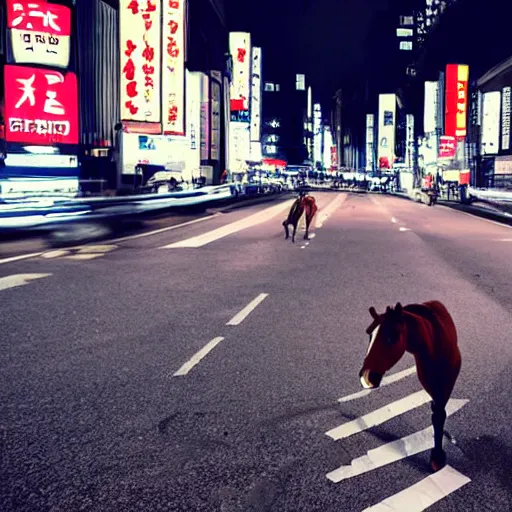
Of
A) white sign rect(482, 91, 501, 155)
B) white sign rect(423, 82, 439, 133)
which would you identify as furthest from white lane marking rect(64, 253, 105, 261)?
white sign rect(423, 82, 439, 133)

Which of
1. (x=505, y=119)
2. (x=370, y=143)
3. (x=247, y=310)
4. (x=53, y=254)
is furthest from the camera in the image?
(x=370, y=143)

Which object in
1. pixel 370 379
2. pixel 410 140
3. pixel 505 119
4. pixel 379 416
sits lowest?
pixel 379 416

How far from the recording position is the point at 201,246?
17.5 m

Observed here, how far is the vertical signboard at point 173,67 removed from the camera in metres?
49.6

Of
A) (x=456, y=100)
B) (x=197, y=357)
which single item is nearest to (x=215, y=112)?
(x=456, y=100)

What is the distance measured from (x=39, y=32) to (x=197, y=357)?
30499mm

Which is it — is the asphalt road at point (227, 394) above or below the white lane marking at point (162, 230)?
above

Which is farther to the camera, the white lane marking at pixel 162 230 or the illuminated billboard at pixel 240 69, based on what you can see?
the illuminated billboard at pixel 240 69

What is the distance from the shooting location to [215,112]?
3688 inches

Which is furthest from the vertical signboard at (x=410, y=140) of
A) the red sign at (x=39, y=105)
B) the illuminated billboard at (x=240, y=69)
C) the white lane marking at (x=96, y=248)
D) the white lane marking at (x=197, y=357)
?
the white lane marking at (x=197, y=357)

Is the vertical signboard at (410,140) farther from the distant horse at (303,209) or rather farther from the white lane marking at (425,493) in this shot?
the white lane marking at (425,493)

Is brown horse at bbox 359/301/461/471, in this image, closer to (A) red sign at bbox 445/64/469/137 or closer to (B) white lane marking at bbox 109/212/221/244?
(B) white lane marking at bbox 109/212/221/244

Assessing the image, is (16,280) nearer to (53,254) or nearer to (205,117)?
(53,254)

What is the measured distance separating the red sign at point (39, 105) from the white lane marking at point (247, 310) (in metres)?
25.2
